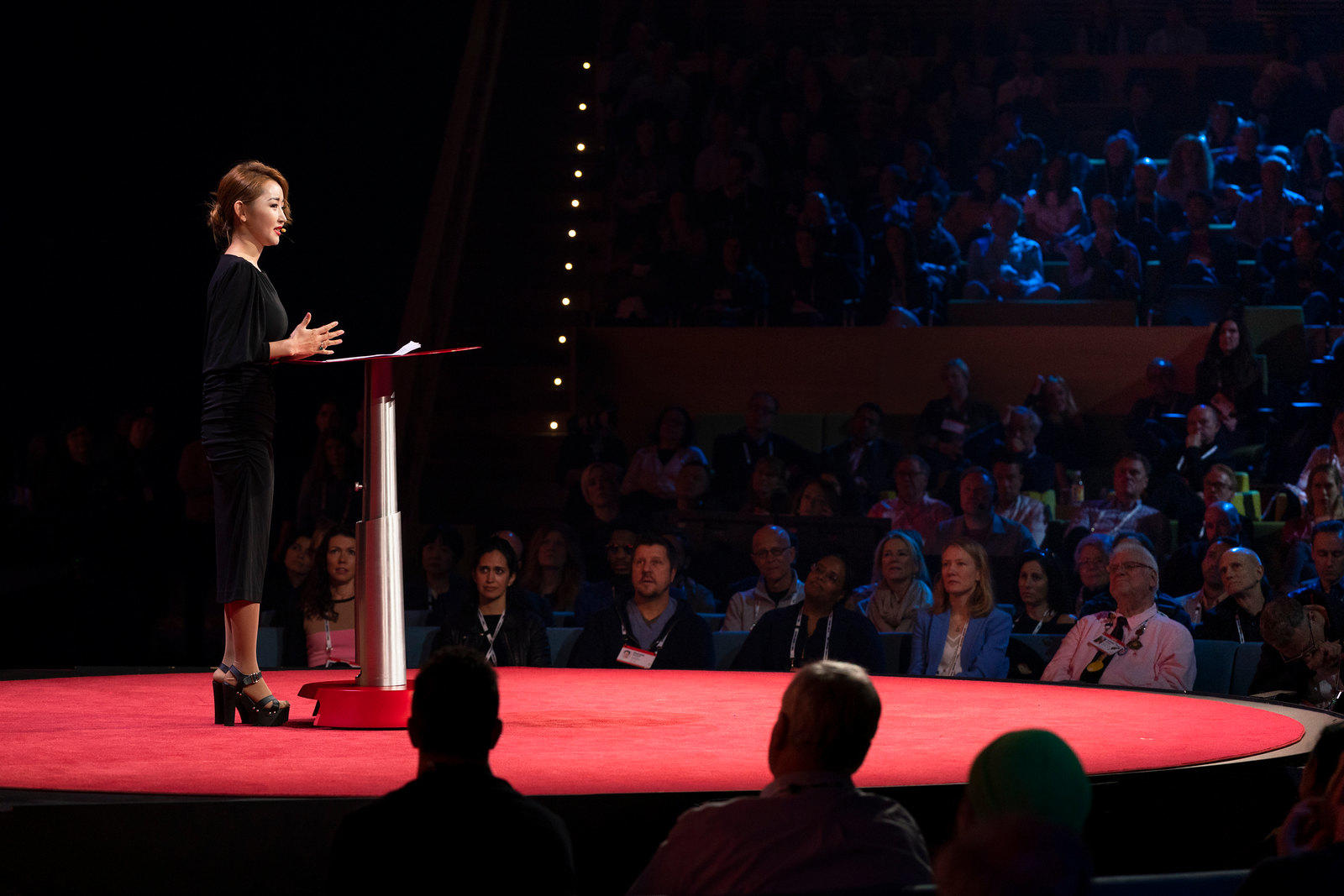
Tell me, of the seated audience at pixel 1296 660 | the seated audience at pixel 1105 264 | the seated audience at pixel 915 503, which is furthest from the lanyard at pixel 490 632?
the seated audience at pixel 1105 264

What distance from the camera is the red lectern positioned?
3.09 m

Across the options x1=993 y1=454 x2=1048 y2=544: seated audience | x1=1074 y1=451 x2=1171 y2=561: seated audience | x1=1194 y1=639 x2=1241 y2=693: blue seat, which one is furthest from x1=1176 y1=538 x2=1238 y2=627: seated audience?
x1=993 y1=454 x2=1048 y2=544: seated audience

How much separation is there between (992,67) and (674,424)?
4.64m

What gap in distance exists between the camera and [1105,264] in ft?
32.5

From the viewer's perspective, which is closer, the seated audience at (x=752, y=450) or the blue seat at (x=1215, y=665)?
the blue seat at (x=1215, y=665)

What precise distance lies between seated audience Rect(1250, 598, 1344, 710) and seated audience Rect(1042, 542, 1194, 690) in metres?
0.23

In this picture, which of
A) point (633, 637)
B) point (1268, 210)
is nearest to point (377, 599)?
point (633, 637)

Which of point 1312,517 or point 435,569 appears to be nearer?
point 435,569

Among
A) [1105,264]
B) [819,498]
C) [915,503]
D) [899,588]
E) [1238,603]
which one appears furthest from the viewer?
[1105,264]

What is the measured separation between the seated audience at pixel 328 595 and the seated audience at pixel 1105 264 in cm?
581

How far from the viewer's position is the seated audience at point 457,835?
1782 mm

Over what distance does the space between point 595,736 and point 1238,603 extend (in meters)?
3.53

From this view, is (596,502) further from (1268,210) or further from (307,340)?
(307,340)

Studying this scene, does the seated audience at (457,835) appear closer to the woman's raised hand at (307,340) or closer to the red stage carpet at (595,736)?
the red stage carpet at (595,736)
